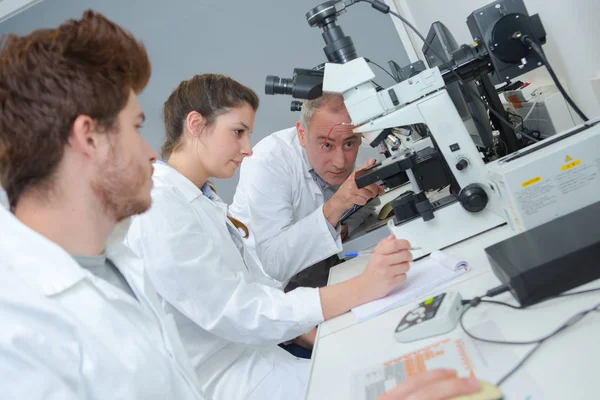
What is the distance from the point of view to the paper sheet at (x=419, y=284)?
111 centimetres

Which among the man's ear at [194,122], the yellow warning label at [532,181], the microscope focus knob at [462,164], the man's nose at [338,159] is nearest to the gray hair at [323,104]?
the man's nose at [338,159]

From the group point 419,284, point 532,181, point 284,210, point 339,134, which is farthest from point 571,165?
point 284,210

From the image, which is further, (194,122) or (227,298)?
(194,122)

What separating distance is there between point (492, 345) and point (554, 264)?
0.17 meters

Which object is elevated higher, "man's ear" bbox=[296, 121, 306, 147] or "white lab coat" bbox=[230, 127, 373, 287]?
"man's ear" bbox=[296, 121, 306, 147]

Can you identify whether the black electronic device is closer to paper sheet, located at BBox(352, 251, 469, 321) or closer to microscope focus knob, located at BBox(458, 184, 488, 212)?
paper sheet, located at BBox(352, 251, 469, 321)

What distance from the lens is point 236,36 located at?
3.60m

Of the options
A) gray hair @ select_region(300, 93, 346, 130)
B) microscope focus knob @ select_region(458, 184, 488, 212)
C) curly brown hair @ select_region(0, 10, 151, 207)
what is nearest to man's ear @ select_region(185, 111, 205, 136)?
gray hair @ select_region(300, 93, 346, 130)

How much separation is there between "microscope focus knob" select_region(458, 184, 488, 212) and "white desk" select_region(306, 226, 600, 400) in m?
0.08

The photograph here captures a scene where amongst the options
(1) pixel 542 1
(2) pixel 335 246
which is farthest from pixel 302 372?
(1) pixel 542 1

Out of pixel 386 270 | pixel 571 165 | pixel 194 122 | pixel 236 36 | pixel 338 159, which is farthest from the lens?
pixel 236 36

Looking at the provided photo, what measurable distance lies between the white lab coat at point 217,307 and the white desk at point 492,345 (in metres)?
0.13

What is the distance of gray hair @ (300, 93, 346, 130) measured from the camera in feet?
5.98

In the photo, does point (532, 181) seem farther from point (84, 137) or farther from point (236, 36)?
point (236, 36)
